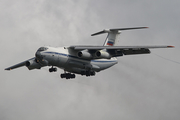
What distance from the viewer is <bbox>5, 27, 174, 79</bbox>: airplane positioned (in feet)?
86.4

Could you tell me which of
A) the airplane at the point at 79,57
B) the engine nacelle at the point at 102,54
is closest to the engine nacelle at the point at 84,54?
the airplane at the point at 79,57

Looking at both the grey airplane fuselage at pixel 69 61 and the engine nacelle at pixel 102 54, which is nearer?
the grey airplane fuselage at pixel 69 61

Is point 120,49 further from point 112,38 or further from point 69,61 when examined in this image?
point 69,61

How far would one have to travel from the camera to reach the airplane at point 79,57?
26328 mm

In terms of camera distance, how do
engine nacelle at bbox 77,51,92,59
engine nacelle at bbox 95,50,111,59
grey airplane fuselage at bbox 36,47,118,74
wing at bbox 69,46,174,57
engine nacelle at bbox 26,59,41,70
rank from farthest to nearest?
engine nacelle at bbox 26,59,41,70
engine nacelle at bbox 95,50,111,59
engine nacelle at bbox 77,51,92,59
wing at bbox 69,46,174,57
grey airplane fuselage at bbox 36,47,118,74

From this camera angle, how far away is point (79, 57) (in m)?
27.5

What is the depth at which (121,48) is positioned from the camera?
27000mm

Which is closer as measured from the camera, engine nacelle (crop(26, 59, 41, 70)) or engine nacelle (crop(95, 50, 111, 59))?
engine nacelle (crop(95, 50, 111, 59))

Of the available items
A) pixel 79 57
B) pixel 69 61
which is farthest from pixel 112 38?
pixel 69 61

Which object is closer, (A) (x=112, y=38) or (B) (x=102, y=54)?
(B) (x=102, y=54)

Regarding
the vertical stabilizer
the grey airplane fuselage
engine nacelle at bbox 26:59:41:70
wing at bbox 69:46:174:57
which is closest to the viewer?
the grey airplane fuselage

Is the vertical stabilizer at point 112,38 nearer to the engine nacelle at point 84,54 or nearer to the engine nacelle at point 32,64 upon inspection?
the engine nacelle at point 84,54

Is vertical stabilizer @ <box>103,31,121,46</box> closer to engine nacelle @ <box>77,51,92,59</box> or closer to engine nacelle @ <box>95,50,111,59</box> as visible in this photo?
engine nacelle @ <box>95,50,111,59</box>

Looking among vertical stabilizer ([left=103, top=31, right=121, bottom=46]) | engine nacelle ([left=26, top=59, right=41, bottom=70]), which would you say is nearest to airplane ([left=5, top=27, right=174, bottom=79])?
engine nacelle ([left=26, top=59, right=41, bottom=70])
